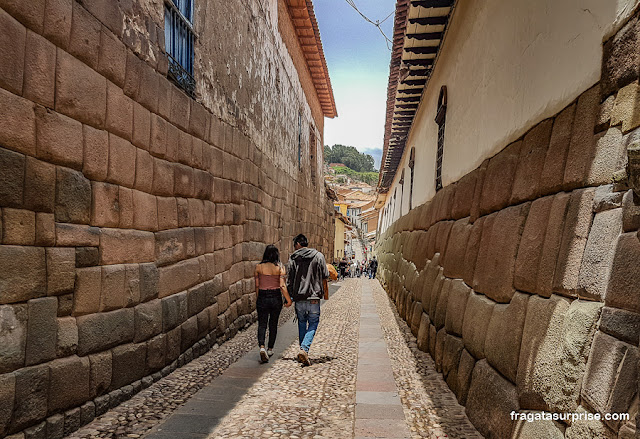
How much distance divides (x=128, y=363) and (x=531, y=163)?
3.51 meters

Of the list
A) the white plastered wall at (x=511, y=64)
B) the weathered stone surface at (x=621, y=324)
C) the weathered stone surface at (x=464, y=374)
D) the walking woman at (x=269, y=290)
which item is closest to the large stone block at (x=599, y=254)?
the weathered stone surface at (x=621, y=324)

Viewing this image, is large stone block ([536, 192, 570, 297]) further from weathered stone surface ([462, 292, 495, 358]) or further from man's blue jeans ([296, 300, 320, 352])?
man's blue jeans ([296, 300, 320, 352])

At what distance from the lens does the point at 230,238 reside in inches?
270

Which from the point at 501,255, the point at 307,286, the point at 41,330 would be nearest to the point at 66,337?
the point at 41,330

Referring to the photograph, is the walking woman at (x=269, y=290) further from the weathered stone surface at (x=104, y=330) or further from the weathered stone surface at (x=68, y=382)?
the weathered stone surface at (x=68, y=382)

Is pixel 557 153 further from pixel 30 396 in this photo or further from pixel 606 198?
pixel 30 396

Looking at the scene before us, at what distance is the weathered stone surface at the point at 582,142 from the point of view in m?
2.27

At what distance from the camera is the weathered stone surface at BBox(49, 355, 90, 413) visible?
2.94m

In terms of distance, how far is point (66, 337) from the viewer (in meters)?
3.10

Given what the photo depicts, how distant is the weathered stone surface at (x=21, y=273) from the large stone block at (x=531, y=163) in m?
3.17

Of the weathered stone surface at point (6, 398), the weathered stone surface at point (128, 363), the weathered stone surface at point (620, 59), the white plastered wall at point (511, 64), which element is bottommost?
the weathered stone surface at point (128, 363)

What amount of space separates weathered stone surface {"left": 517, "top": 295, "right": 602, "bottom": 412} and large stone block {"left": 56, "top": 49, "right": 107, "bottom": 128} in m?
3.25

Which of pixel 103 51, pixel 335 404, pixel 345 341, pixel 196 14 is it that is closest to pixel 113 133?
pixel 103 51

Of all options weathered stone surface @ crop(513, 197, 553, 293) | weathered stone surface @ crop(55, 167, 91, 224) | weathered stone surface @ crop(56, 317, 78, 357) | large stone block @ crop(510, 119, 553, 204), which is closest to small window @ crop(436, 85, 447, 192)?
large stone block @ crop(510, 119, 553, 204)
